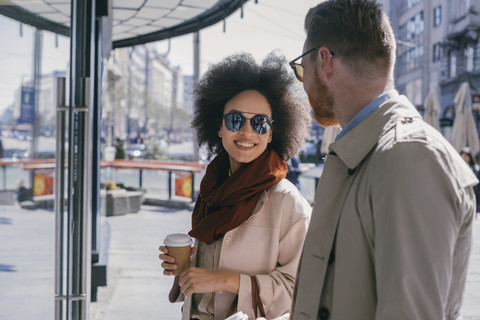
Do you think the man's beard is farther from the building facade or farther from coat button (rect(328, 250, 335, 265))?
the building facade

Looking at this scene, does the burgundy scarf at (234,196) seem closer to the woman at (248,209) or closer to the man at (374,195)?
the woman at (248,209)

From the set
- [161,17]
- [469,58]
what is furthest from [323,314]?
[469,58]

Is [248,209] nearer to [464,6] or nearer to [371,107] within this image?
[371,107]

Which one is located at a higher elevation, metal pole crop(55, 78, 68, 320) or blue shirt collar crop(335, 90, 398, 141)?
blue shirt collar crop(335, 90, 398, 141)

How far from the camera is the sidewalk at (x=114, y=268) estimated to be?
1.81 meters

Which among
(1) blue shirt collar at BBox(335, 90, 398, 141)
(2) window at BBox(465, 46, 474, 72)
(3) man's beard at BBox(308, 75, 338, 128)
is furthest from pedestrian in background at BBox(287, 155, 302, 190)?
(2) window at BBox(465, 46, 474, 72)

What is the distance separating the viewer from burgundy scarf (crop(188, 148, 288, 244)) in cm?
206

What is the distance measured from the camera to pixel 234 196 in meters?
2.11

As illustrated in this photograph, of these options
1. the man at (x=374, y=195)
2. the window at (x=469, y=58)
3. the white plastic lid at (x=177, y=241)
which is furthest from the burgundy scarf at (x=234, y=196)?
the window at (x=469, y=58)

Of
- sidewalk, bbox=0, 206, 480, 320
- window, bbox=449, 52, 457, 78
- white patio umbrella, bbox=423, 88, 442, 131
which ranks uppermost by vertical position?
window, bbox=449, 52, 457, 78

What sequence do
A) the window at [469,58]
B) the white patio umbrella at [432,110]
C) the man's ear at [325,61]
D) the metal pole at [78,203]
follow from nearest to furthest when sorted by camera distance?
the man's ear at [325,61], the metal pole at [78,203], the white patio umbrella at [432,110], the window at [469,58]

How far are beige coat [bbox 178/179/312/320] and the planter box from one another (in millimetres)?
8406

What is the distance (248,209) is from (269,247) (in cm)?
18

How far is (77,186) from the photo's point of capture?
8.87 feet
